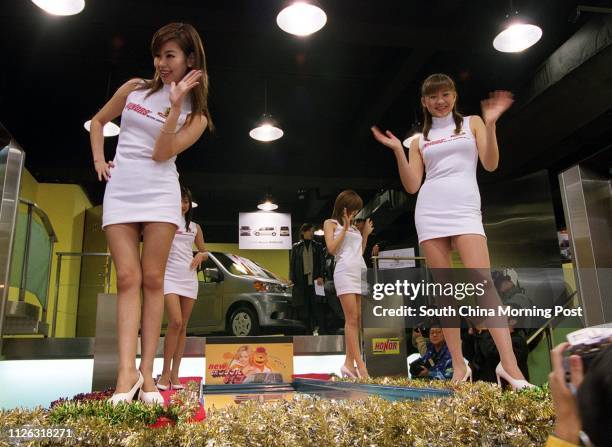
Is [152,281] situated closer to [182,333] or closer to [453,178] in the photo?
[453,178]

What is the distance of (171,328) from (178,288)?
29 cm

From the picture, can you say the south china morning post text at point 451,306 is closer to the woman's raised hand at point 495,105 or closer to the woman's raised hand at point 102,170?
the woman's raised hand at point 495,105

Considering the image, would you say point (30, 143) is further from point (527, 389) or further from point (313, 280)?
point (527, 389)

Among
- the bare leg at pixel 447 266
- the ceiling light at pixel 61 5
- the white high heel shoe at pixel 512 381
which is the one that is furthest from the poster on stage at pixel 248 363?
the ceiling light at pixel 61 5

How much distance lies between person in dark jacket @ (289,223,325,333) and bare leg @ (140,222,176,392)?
382cm

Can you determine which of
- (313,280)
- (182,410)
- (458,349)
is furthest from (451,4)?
(182,410)

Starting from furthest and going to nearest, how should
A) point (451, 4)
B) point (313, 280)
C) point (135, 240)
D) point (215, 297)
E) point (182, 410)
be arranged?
point (215, 297)
point (313, 280)
point (451, 4)
point (135, 240)
point (182, 410)

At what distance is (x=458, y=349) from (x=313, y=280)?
12.7ft

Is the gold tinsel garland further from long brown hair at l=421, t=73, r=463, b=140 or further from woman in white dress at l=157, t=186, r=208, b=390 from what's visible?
woman in white dress at l=157, t=186, r=208, b=390

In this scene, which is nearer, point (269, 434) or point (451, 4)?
point (269, 434)

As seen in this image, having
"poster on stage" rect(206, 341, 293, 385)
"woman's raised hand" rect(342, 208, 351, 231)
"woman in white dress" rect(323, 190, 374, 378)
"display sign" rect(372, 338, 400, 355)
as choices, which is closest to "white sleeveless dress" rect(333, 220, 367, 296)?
"woman in white dress" rect(323, 190, 374, 378)

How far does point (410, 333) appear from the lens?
377cm

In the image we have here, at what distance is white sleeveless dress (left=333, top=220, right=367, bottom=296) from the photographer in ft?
14.3

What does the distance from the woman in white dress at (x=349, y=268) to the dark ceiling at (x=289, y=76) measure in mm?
2635
